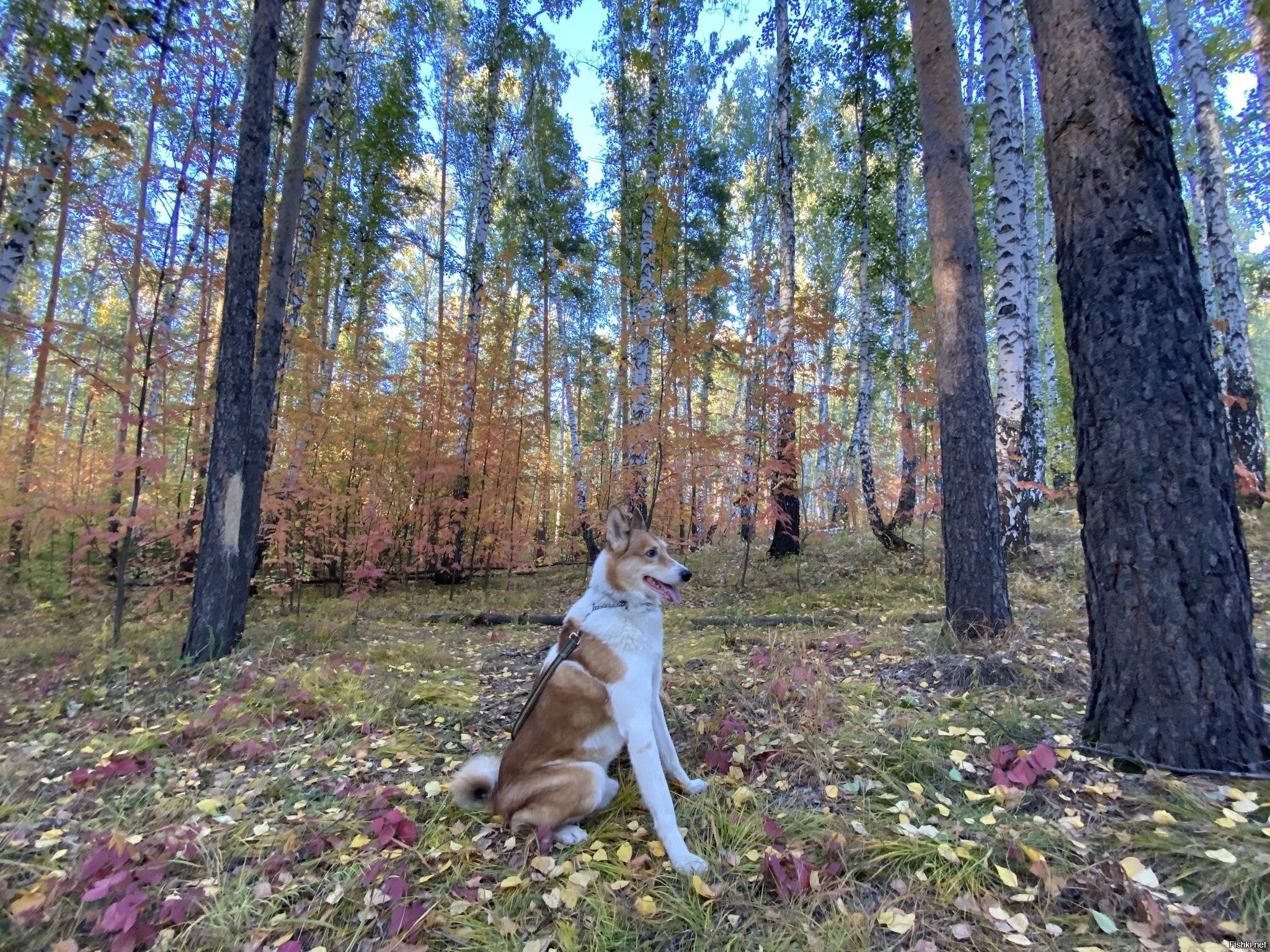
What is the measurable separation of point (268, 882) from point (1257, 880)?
364 cm

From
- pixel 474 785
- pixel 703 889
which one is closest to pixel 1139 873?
pixel 703 889

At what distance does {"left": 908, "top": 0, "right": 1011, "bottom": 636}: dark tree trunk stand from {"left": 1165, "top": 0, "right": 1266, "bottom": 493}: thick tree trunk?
871cm

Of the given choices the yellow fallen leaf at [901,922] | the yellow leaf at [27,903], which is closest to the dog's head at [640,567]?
the yellow fallen leaf at [901,922]

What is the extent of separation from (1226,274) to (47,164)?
54.6ft

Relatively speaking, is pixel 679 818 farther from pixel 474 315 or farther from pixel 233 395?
pixel 474 315

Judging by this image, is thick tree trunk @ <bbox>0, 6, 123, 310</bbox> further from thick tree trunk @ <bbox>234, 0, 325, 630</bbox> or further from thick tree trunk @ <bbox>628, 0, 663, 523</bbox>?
thick tree trunk @ <bbox>628, 0, 663, 523</bbox>

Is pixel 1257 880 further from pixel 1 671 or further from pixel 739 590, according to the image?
pixel 1 671

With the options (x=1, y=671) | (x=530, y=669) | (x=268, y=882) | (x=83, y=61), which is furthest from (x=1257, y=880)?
(x=83, y=61)

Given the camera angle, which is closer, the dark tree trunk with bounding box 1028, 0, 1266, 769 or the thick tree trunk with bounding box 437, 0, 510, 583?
the dark tree trunk with bounding box 1028, 0, 1266, 769

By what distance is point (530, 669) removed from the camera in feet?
17.6

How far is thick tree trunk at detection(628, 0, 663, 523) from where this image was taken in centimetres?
961

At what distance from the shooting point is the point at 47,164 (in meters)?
5.63

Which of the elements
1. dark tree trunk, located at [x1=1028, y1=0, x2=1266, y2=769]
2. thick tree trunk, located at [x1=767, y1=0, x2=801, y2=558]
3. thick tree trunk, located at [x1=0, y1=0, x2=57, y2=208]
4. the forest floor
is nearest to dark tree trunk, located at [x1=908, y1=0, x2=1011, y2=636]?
the forest floor

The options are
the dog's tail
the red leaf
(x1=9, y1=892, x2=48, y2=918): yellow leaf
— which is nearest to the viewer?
(x1=9, y1=892, x2=48, y2=918): yellow leaf
